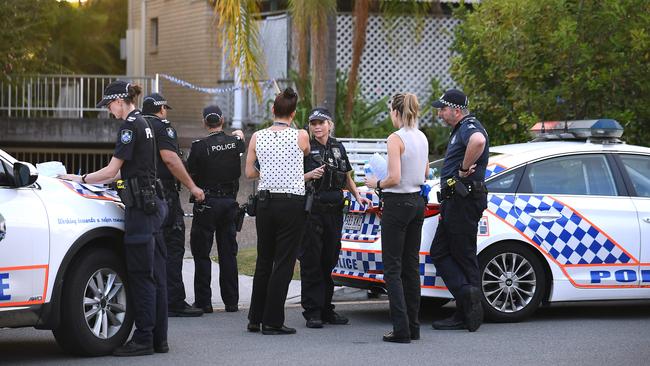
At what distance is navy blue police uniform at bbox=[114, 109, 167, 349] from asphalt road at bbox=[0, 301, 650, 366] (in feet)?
1.04

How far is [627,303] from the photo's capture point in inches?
456

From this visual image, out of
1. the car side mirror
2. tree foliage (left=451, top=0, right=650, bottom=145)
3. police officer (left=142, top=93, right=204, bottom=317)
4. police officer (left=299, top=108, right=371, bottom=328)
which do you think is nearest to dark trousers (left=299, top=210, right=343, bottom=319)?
police officer (left=299, top=108, right=371, bottom=328)

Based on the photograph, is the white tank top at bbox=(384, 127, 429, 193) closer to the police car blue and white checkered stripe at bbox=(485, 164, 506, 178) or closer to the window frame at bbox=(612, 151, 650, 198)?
the police car blue and white checkered stripe at bbox=(485, 164, 506, 178)

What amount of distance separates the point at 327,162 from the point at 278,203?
0.84 metres

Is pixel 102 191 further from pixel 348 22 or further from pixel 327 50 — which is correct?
pixel 348 22

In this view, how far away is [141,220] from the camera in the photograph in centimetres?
812

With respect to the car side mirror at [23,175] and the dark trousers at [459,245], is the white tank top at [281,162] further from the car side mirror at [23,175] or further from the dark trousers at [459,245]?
the car side mirror at [23,175]

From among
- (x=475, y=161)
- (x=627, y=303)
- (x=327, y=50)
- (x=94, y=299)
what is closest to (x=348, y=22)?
(x=327, y=50)

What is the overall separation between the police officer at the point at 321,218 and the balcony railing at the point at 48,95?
12.0m

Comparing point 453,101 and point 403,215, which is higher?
point 453,101

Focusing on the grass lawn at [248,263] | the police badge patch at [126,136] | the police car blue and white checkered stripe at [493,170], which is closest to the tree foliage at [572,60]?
the grass lawn at [248,263]

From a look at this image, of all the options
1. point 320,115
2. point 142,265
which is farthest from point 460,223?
point 142,265

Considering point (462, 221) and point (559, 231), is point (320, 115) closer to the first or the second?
point (462, 221)

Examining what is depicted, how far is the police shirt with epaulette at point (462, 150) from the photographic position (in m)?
9.55
